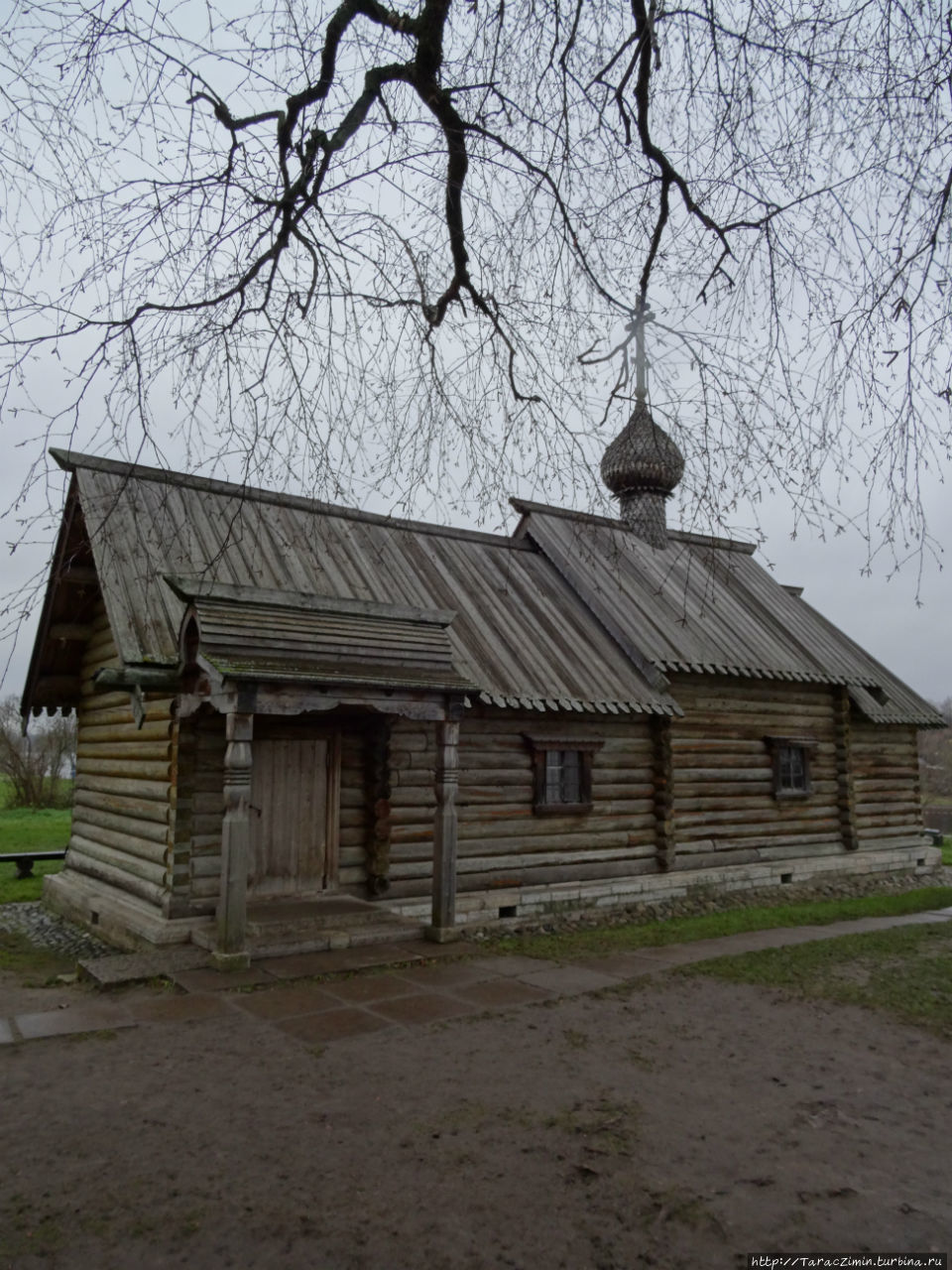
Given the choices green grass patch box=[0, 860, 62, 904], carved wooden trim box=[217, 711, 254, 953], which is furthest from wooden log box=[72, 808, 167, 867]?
carved wooden trim box=[217, 711, 254, 953]

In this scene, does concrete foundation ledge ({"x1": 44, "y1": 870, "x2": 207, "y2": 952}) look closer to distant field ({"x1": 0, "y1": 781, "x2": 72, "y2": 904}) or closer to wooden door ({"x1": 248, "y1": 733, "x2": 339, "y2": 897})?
wooden door ({"x1": 248, "y1": 733, "x2": 339, "y2": 897})

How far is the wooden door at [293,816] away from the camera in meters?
10.5

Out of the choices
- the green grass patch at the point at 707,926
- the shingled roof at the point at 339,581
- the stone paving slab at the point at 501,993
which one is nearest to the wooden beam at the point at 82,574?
the shingled roof at the point at 339,581

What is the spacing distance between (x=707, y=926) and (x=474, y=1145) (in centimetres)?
770

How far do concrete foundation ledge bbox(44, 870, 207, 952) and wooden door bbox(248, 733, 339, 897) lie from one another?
43.8 inches

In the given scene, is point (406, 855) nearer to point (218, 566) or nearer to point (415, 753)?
point (415, 753)

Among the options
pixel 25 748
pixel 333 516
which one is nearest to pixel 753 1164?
pixel 333 516

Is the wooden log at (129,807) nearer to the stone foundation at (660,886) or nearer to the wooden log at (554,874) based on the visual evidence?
the stone foundation at (660,886)

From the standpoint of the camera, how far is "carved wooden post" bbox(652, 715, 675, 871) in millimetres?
13547

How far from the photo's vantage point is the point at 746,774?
48.9ft

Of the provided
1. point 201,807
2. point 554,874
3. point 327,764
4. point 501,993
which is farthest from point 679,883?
point 201,807

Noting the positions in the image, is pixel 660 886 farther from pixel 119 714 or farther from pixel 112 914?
pixel 119 714

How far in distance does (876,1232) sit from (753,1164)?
2.45 feet

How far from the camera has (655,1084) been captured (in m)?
5.77
